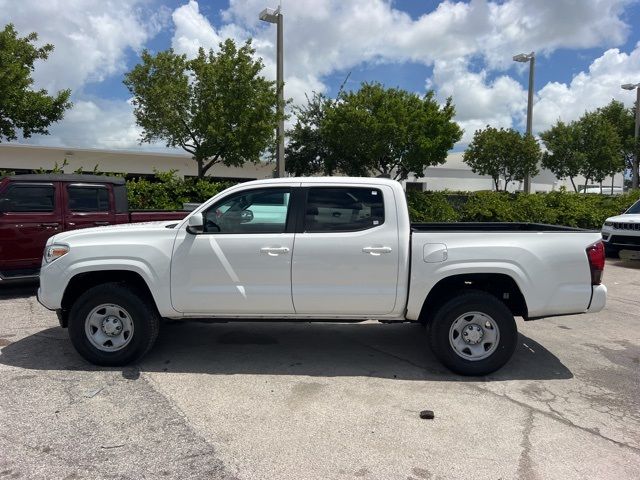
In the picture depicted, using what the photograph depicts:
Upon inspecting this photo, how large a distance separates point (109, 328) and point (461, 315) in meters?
3.33

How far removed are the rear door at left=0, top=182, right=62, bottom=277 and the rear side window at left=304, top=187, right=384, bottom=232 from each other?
5213mm

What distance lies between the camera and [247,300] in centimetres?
494

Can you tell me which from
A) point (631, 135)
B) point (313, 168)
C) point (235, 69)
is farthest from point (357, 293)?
point (631, 135)

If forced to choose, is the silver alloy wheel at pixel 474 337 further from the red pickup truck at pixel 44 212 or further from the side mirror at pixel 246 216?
the red pickup truck at pixel 44 212

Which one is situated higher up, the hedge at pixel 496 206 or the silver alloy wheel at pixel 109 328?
the hedge at pixel 496 206

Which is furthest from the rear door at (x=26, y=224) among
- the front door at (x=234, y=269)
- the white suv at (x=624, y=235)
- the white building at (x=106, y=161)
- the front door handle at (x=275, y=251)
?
the white building at (x=106, y=161)

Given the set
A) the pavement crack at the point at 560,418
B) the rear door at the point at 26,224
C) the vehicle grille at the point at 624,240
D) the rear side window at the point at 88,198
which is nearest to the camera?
the pavement crack at the point at 560,418

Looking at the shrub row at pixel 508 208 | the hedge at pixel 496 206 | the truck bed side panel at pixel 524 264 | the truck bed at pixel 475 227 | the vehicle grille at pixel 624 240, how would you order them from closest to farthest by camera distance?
the truck bed side panel at pixel 524 264 < the truck bed at pixel 475 227 < the vehicle grille at pixel 624 240 < the hedge at pixel 496 206 < the shrub row at pixel 508 208

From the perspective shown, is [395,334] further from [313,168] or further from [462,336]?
A: [313,168]

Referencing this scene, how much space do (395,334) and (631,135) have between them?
3056 centimetres

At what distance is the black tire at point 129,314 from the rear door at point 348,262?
1448 millimetres

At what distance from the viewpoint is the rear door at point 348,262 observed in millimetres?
4836

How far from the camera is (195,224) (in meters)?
4.82

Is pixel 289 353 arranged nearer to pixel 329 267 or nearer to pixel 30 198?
pixel 329 267
